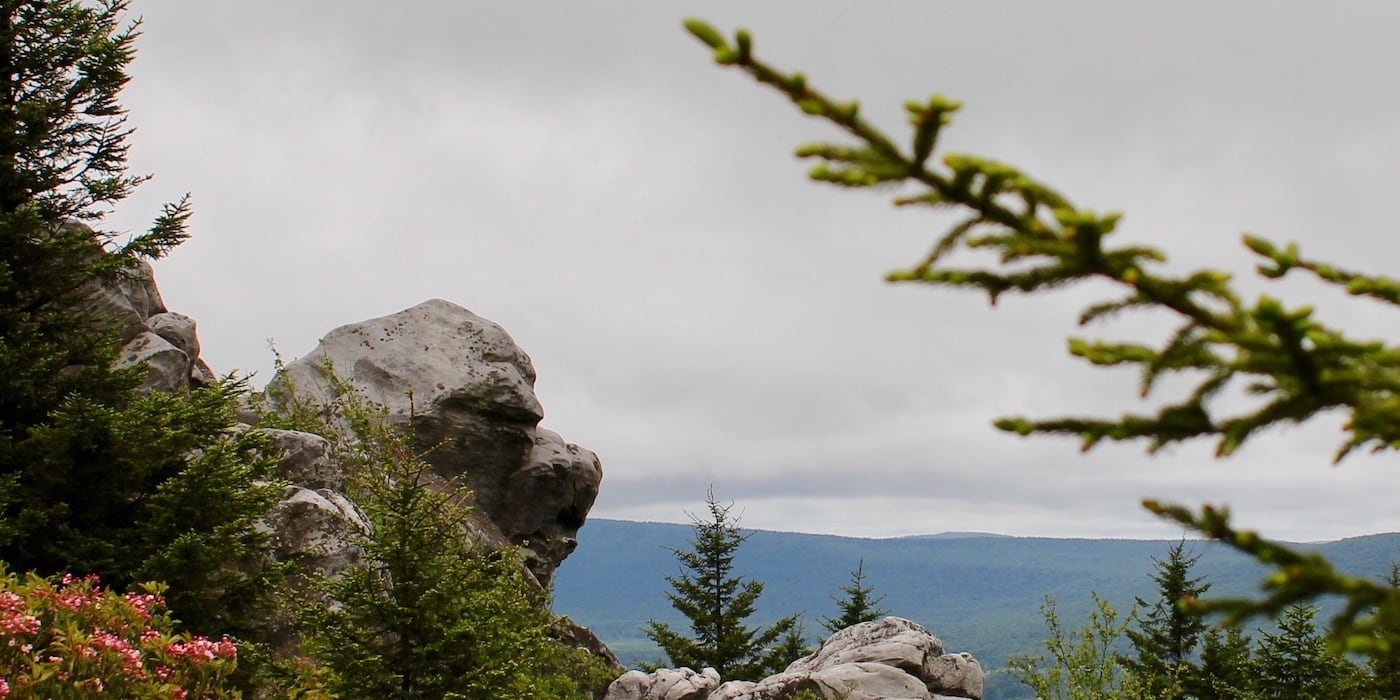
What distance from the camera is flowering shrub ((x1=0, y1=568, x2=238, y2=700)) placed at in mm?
8781

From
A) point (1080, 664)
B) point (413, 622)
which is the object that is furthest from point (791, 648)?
point (413, 622)

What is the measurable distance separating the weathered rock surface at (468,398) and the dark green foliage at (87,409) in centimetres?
1409

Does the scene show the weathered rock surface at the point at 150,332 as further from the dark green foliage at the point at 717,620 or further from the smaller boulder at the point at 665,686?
the dark green foliage at the point at 717,620

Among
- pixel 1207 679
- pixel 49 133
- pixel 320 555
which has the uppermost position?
pixel 49 133

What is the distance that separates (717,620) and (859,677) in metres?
21.7

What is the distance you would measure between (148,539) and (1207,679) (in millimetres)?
33832

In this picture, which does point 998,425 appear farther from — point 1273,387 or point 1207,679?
point 1207,679

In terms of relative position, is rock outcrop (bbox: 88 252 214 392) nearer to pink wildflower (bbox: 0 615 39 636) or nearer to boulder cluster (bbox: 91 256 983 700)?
boulder cluster (bbox: 91 256 983 700)

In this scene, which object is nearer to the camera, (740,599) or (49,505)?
(49,505)

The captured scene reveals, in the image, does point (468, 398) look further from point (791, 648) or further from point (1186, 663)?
point (791, 648)

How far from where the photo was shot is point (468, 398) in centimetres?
3158

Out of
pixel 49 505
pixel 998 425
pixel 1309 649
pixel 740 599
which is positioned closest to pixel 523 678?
pixel 49 505

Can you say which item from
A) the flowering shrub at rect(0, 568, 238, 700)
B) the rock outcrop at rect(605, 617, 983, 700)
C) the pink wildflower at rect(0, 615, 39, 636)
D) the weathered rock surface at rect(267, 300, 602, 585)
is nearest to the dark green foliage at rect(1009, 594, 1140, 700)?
the rock outcrop at rect(605, 617, 983, 700)

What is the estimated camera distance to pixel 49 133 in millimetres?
15117
